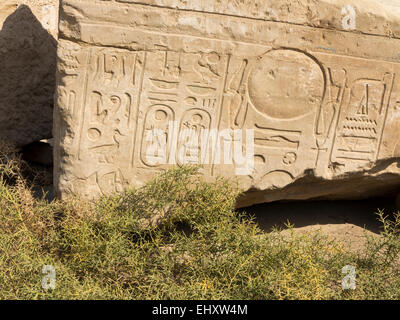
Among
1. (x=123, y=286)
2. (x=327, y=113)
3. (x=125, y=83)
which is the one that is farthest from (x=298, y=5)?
(x=123, y=286)

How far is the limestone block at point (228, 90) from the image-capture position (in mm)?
3469

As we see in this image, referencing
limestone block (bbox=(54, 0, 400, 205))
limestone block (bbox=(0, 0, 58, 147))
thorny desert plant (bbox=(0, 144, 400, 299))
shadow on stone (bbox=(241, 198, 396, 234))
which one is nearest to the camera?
thorny desert plant (bbox=(0, 144, 400, 299))

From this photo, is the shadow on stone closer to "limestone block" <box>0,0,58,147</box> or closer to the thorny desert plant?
the thorny desert plant

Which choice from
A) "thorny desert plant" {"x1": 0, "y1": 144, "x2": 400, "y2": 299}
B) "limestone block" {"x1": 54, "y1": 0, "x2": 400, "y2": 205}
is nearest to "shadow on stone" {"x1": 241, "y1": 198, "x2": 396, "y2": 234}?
"limestone block" {"x1": 54, "y1": 0, "x2": 400, "y2": 205}

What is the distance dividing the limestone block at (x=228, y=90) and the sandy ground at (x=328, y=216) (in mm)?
565

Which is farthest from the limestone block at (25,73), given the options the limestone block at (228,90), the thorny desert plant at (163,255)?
the thorny desert plant at (163,255)

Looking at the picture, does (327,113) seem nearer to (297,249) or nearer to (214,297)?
(297,249)

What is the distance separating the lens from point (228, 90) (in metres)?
3.63

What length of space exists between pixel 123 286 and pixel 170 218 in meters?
0.60

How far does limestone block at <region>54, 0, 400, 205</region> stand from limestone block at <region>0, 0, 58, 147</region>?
1.00 metres

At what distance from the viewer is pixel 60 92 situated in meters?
3.46

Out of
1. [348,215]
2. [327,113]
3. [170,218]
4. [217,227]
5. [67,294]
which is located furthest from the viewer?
[348,215]

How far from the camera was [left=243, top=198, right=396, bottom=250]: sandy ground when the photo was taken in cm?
434

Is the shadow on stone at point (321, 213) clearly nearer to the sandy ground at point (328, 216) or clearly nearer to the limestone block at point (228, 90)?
the sandy ground at point (328, 216)
